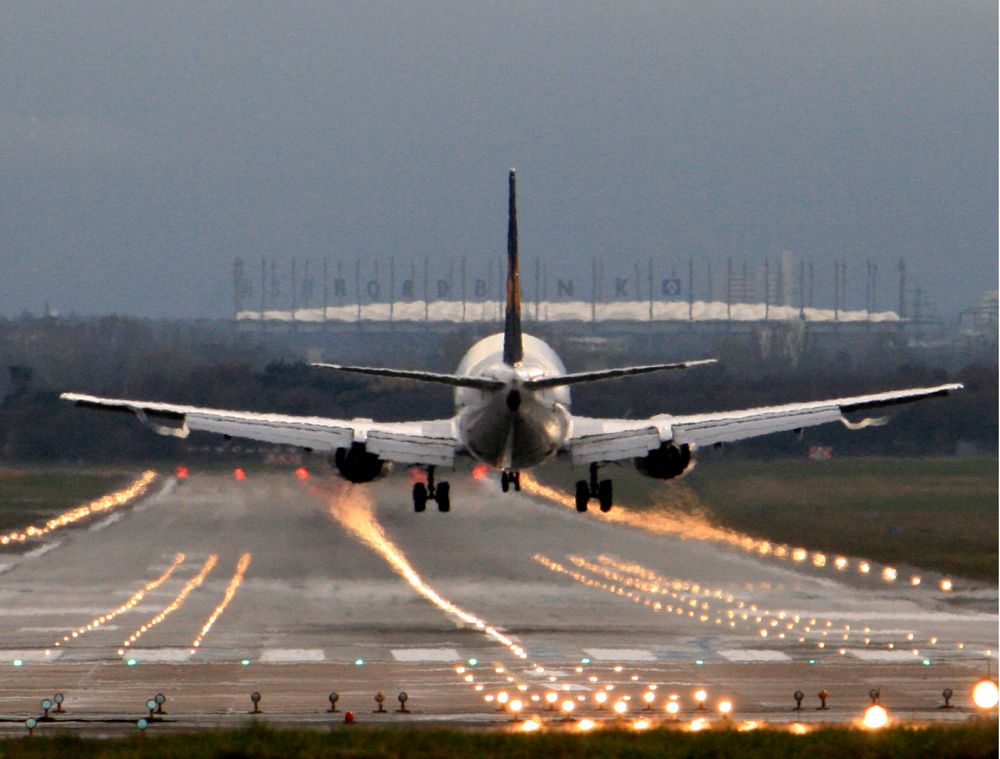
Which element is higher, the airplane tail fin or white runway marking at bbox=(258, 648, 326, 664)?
the airplane tail fin

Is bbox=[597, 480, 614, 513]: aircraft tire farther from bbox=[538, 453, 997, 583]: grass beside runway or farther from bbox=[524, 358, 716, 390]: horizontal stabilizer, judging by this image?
bbox=[538, 453, 997, 583]: grass beside runway

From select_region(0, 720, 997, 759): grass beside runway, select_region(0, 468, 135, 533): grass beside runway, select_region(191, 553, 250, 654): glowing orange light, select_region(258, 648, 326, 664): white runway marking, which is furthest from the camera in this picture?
select_region(0, 468, 135, 533): grass beside runway

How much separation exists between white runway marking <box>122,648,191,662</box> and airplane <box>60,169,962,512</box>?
727 cm

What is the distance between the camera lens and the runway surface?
189 ft

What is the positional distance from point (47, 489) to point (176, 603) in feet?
187

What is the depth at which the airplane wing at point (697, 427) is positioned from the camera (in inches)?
2721

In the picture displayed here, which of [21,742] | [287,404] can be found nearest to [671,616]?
[21,742]

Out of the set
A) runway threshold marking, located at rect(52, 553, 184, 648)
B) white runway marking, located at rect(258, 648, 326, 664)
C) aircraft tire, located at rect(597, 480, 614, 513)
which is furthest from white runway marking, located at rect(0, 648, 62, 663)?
aircraft tire, located at rect(597, 480, 614, 513)

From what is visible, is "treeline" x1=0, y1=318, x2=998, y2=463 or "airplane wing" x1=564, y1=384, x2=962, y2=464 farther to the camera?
"treeline" x1=0, y1=318, x2=998, y2=463

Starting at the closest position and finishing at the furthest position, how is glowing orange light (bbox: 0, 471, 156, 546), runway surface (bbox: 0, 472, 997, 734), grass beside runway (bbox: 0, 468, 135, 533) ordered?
runway surface (bbox: 0, 472, 997, 734)
glowing orange light (bbox: 0, 471, 156, 546)
grass beside runway (bbox: 0, 468, 135, 533)

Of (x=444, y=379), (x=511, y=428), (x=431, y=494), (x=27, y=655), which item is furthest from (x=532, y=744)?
(x=431, y=494)

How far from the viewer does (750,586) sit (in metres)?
88.6

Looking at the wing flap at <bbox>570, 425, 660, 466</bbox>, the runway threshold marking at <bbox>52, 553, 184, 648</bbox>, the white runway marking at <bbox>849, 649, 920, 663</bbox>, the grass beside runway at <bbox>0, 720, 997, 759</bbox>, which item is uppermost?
the wing flap at <bbox>570, 425, 660, 466</bbox>

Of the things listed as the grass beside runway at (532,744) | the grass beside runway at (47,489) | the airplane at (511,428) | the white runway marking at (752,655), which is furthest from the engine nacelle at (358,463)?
the grass beside runway at (47,489)
